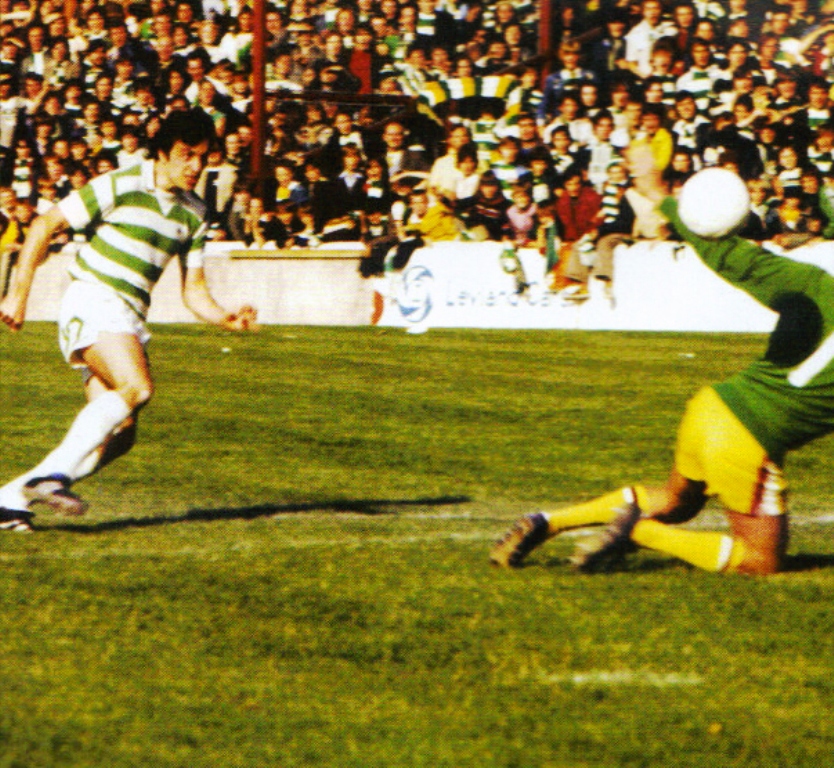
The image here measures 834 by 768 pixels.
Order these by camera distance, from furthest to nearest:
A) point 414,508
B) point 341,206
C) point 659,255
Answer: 1. point 341,206
2. point 659,255
3. point 414,508

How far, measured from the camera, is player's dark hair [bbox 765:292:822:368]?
5.84 m

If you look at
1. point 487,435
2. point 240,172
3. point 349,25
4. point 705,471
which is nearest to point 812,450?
point 487,435

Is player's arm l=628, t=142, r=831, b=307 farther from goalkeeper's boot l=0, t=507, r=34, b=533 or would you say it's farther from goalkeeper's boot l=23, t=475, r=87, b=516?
goalkeeper's boot l=0, t=507, r=34, b=533

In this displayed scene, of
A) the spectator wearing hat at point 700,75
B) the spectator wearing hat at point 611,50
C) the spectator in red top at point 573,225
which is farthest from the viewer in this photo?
the spectator wearing hat at point 611,50

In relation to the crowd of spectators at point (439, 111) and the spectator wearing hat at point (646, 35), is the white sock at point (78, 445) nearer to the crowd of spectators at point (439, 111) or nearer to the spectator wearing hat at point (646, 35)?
the crowd of spectators at point (439, 111)

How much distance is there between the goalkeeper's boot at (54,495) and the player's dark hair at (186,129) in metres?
1.54

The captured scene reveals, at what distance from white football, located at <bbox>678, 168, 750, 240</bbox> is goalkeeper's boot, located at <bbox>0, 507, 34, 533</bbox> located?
311 centimetres

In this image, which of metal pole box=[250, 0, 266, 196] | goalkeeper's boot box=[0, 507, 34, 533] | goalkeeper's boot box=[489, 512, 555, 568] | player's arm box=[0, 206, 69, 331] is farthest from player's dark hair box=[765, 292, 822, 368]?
metal pole box=[250, 0, 266, 196]

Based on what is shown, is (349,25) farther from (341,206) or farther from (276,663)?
(276,663)

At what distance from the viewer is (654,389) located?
1316 centimetres

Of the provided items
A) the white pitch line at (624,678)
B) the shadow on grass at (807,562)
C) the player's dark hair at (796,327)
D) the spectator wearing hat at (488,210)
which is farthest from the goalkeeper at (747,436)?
the spectator wearing hat at (488,210)

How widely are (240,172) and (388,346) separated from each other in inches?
194

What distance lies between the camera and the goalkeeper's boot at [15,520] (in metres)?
6.99

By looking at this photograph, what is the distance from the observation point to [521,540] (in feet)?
20.4
